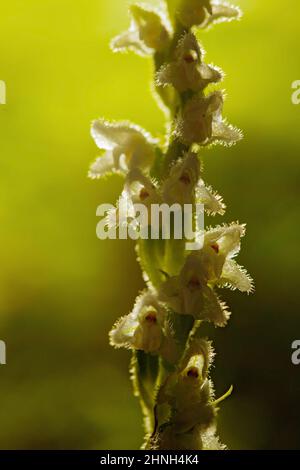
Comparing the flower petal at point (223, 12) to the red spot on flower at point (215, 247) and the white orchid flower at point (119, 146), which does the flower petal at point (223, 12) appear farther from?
the red spot on flower at point (215, 247)

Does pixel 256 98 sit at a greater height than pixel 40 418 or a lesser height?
greater

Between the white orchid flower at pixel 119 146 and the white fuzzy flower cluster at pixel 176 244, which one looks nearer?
the white fuzzy flower cluster at pixel 176 244

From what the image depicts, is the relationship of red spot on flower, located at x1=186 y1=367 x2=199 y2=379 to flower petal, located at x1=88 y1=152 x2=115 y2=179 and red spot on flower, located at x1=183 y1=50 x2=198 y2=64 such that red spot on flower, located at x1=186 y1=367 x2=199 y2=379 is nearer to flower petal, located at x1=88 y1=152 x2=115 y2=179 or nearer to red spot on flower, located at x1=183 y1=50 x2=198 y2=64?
flower petal, located at x1=88 y1=152 x2=115 y2=179

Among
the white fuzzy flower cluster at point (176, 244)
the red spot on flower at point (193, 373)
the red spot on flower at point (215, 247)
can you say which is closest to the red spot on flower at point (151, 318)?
the white fuzzy flower cluster at point (176, 244)

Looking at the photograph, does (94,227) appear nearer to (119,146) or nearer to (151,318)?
(119,146)
